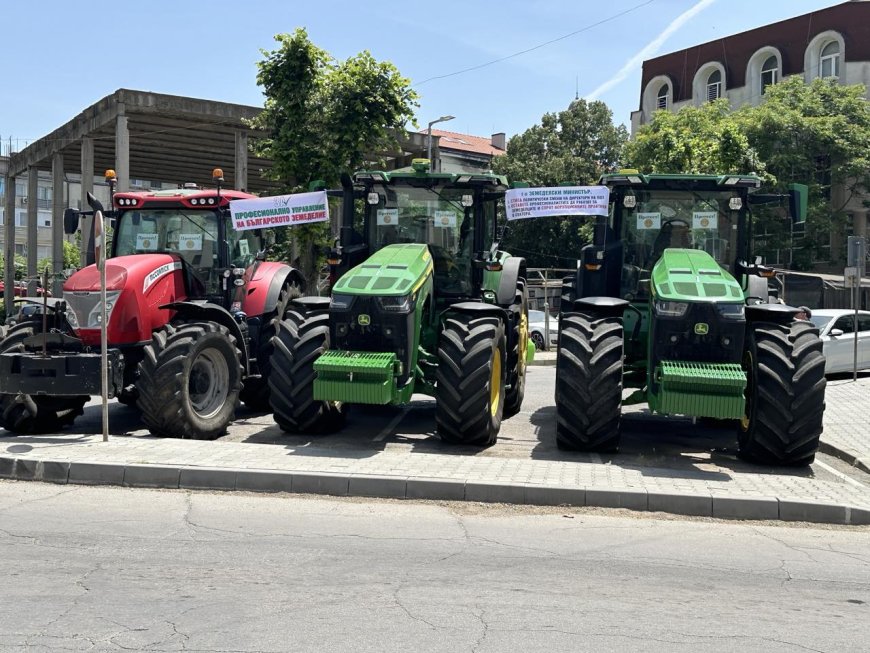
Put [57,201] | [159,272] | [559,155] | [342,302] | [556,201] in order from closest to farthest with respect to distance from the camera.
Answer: [342,302] < [159,272] < [556,201] < [57,201] < [559,155]

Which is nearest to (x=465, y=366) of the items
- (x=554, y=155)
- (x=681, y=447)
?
(x=681, y=447)

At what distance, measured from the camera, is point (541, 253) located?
40781mm

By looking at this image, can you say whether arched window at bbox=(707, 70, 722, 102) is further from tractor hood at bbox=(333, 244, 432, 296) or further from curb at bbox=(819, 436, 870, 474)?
tractor hood at bbox=(333, 244, 432, 296)

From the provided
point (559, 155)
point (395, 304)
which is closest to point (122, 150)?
point (395, 304)

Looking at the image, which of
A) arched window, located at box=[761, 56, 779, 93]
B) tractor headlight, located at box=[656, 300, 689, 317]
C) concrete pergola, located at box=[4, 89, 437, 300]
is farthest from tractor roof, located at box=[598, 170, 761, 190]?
arched window, located at box=[761, 56, 779, 93]

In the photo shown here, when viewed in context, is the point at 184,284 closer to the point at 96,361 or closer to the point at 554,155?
the point at 96,361

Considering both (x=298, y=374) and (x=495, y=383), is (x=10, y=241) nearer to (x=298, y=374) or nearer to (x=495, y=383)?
(x=298, y=374)

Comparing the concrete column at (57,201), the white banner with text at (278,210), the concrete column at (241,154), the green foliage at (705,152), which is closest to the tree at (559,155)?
the green foliage at (705,152)

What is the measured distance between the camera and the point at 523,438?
35.3ft

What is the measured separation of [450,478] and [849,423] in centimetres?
714

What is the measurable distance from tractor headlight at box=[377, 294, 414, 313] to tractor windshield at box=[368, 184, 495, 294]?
1.82 metres

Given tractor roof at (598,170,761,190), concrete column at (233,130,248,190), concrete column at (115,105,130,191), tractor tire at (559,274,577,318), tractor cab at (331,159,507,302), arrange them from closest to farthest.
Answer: tractor roof at (598,170,761,190), tractor cab at (331,159,507,302), tractor tire at (559,274,577,318), concrete column at (115,105,130,191), concrete column at (233,130,248,190)

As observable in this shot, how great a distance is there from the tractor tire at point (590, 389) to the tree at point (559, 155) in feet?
106

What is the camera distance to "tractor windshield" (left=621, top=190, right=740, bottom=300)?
1087 cm
